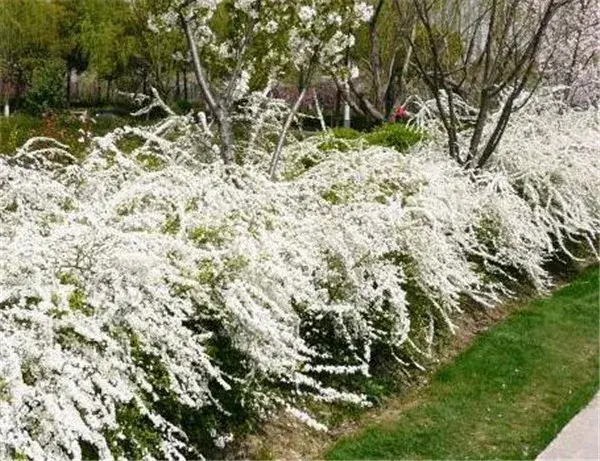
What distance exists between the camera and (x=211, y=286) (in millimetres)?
4055

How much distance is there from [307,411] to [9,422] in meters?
1.80

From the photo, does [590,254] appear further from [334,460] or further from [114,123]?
[114,123]

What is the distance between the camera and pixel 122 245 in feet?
12.4

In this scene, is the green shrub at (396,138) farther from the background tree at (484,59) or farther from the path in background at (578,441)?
the path in background at (578,441)

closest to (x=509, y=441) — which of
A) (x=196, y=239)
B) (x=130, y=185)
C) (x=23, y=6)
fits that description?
(x=196, y=239)

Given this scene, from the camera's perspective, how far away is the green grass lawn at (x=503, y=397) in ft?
13.7

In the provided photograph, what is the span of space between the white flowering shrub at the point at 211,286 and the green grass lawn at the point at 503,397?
0.86 feet

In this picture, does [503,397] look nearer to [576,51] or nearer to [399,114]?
[399,114]

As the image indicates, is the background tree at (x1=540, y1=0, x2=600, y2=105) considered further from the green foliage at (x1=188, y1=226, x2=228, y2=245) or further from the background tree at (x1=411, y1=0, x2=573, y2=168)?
the green foliage at (x1=188, y1=226, x2=228, y2=245)

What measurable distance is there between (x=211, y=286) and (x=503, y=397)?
1.76 meters

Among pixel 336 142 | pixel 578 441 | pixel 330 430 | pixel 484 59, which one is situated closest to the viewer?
pixel 578 441

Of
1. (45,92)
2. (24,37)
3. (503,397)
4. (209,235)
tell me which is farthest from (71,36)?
(503,397)

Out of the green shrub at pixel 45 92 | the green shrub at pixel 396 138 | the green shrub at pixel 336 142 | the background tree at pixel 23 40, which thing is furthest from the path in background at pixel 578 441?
the background tree at pixel 23 40

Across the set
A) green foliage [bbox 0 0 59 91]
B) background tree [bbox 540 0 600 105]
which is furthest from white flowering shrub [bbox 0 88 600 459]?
green foliage [bbox 0 0 59 91]
